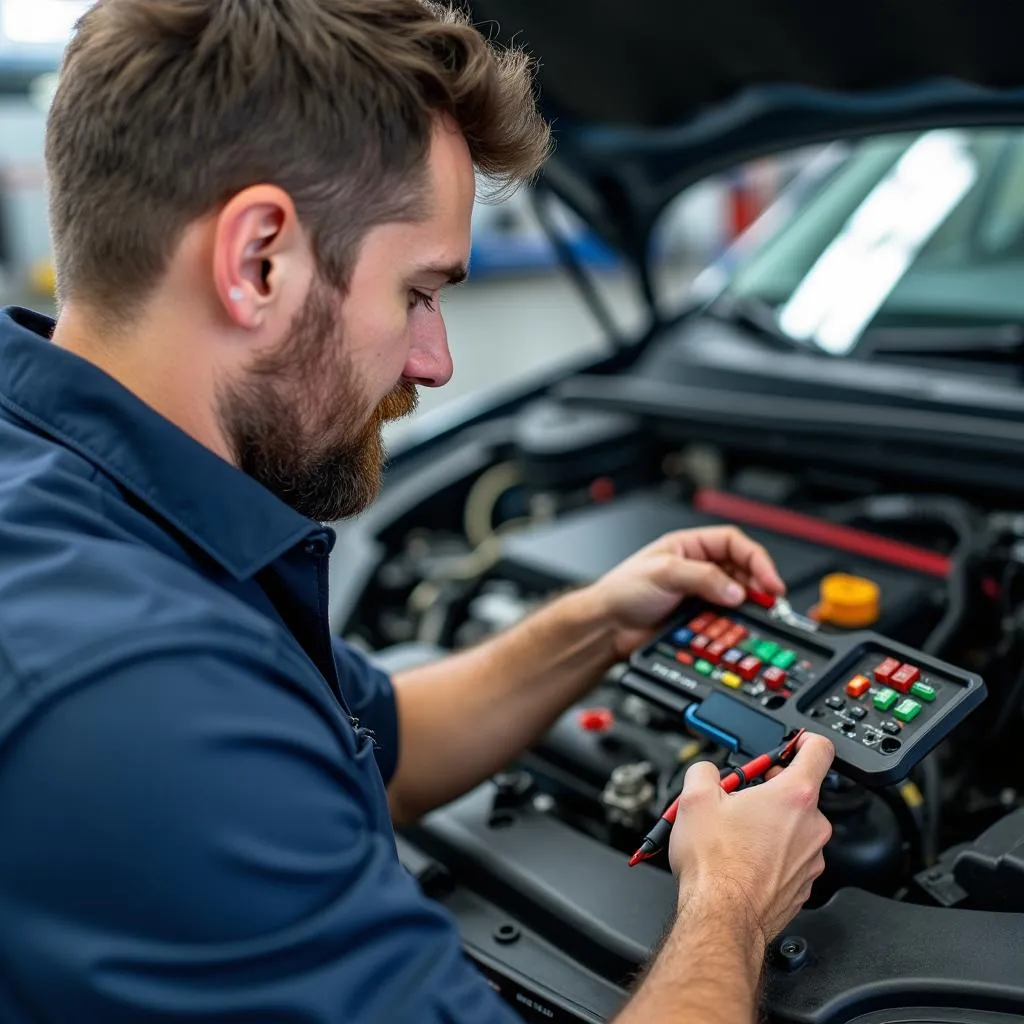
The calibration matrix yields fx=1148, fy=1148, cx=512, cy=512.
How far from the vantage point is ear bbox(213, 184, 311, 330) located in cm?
76

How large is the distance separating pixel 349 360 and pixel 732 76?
906mm

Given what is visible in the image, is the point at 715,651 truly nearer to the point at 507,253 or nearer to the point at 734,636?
the point at 734,636

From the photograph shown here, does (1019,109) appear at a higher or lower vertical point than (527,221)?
higher

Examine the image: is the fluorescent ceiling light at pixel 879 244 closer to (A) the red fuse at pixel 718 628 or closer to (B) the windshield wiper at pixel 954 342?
(B) the windshield wiper at pixel 954 342

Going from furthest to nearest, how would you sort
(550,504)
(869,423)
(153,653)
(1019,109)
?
1. (550,504)
2. (869,423)
3. (1019,109)
4. (153,653)

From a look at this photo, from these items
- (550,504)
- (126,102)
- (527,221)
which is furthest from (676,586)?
(527,221)

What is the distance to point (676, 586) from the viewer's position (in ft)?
3.85

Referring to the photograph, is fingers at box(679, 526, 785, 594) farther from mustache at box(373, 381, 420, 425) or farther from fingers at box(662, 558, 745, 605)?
mustache at box(373, 381, 420, 425)

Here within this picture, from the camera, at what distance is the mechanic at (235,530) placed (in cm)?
63

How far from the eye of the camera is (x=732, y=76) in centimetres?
151

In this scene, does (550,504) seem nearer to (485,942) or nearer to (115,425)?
(485,942)

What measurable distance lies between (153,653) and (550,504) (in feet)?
3.63

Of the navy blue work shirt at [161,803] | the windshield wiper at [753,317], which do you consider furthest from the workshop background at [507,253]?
the navy blue work shirt at [161,803]

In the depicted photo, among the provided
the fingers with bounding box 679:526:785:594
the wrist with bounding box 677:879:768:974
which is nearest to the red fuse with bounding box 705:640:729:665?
the fingers with bounding box 679:526:785:594
